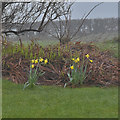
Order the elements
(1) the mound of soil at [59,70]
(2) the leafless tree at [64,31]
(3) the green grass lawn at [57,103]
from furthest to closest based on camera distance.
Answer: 1. (2) the leafless tree at [64,31]
2. (1) the mound of soil at [59,70]
3. (3) the green grass lawn at [57,103]

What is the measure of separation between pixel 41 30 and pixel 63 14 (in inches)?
30.6

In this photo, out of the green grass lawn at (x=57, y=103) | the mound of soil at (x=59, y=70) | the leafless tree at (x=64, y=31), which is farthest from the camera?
the leafless tree at (x=64, y=31)

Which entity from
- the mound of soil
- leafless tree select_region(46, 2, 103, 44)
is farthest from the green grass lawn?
leafless tree select_region(46, 2, 103, 44)

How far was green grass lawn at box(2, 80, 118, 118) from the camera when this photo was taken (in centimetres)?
221

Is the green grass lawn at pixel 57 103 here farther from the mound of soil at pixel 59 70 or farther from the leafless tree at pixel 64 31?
the leafless tree at pixel 64 31

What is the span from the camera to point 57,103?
2541 millimetres

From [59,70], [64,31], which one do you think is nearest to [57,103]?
[59,70]

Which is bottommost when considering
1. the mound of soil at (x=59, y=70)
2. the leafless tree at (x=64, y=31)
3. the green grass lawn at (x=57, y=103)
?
the green grass lawn at (x=57, y=103)

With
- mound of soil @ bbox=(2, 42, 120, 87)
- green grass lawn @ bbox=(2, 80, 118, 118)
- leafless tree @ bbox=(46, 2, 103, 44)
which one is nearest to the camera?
green grass lawn @ bbox=(2, 80, 118, 118)

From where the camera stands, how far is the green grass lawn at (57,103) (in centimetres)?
221

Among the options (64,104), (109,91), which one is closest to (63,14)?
(109,91)

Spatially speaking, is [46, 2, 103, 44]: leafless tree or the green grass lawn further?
[46, 2, 103, 44]: leafless tree

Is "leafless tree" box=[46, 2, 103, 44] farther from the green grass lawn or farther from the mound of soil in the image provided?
the green grass lawn

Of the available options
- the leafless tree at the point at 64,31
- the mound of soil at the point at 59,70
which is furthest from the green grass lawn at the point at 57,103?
the leafless tree at the point at 64,31
